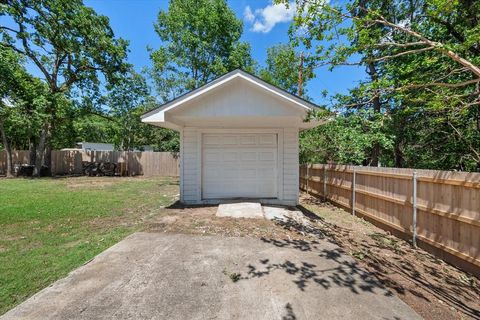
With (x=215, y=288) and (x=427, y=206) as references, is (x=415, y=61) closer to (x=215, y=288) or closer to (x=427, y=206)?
(x=427, y=206)

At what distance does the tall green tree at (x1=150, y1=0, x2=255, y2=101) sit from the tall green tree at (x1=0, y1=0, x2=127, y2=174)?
3.22 meters

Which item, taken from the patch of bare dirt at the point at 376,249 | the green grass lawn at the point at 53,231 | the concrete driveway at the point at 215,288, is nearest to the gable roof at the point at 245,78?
the patch of bare dirt at the point at 376,249

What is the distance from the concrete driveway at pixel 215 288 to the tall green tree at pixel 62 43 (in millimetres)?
16705

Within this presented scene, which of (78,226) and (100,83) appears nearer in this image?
(78,226)

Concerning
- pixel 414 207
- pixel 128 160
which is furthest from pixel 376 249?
pixel 128 160

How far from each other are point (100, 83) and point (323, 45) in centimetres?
1908

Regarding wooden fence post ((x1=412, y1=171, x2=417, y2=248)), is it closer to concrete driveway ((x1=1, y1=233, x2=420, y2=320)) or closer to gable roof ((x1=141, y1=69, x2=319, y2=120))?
concrete driveway ((x1=1, y1=233, x2=420, y2=320))

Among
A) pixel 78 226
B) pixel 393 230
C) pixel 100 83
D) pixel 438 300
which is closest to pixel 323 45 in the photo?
pixel 393 230

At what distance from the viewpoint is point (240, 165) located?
→ 27.2 feet

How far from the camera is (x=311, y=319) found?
261 cm

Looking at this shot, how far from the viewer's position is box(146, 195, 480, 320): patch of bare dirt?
10.3 ft

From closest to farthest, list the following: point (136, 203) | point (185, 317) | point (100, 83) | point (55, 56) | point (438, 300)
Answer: point (185, 317) < point (438, 300) < point (136, 203) < point (55, 56) < point (100, 83)

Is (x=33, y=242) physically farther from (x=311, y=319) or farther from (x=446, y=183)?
(x=446, y=183)

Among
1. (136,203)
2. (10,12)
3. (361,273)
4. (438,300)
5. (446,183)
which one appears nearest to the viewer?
(438,300)
